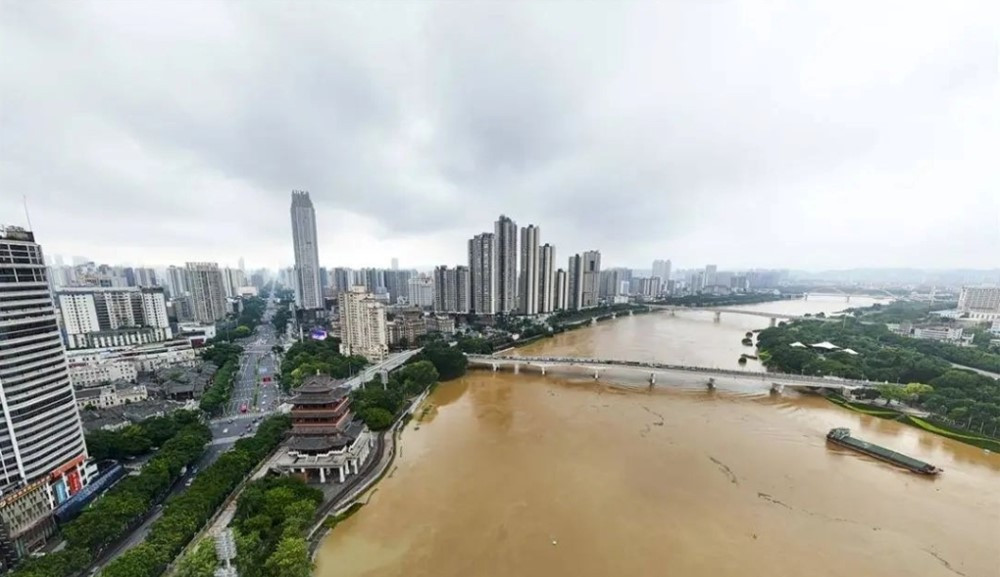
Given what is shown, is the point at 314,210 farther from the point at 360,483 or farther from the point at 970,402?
the point at 970,402

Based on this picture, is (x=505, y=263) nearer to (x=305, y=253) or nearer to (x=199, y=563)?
(x=305, y=253)

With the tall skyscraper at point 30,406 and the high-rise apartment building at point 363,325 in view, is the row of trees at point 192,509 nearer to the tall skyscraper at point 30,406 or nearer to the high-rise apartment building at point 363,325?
the tall skyscraper at point 30,406

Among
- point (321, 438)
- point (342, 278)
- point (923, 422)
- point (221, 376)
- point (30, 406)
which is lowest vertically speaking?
point (923, 422)

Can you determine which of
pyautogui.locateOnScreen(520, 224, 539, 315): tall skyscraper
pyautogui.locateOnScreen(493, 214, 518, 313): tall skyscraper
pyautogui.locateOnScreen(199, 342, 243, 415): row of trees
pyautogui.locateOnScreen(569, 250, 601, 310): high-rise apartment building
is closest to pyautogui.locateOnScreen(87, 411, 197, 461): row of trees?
pyautogui.locateOnScreen(199, 342, 243, 415): row of trees

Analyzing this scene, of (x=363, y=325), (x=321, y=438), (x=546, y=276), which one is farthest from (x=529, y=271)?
(x=321, y=438)

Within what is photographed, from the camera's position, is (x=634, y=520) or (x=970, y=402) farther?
(x=970, y=402)

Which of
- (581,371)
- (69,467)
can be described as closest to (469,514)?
(69,467)
